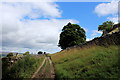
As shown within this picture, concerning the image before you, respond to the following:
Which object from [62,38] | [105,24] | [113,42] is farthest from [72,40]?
[113,42]

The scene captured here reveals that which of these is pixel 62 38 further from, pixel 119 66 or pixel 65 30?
pixel 119 66

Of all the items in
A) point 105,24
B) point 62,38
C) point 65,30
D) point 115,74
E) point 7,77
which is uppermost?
point 105,24

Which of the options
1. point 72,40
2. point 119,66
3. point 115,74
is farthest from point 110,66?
point 72,40

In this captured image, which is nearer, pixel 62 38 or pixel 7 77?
pixel 7 77

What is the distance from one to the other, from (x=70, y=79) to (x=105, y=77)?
1959 millimetres

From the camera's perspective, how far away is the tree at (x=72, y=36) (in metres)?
41.9

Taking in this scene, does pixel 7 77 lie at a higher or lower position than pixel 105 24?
lower

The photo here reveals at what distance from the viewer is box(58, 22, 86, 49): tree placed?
137 ft

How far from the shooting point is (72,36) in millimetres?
42000

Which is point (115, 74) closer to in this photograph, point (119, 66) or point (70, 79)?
point (119, 66)

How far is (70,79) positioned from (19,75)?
4.57 metres

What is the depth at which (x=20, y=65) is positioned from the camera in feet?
34.4

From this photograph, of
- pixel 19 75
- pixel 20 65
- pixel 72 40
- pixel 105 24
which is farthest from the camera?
pixel 105 24

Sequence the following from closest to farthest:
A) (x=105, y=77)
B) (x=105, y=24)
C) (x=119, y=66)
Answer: (x=105, y=77) < (x=119, y=66) < (x=105, y=24)
